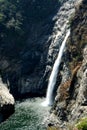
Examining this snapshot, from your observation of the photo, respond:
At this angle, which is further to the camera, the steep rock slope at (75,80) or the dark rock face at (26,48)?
the dark rock face at (26,48)

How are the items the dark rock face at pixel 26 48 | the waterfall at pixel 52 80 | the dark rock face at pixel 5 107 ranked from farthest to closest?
the dark rock face at pixel 26 48 → the waterfall at pixel 52 80 → the dark rock face at pixel 5 107

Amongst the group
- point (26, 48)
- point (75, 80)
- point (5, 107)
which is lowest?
point (5, 107)

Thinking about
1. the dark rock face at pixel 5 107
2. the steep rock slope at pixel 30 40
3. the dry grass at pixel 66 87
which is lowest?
the dark rock face at pixel 5 107

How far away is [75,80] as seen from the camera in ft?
220

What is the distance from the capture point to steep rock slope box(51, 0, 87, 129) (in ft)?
195

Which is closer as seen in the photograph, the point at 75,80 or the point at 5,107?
the point at 75,80

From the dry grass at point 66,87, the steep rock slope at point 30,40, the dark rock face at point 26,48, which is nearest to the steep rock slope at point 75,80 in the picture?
the dry grass at point 66,87

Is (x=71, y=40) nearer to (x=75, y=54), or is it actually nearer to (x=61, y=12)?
(x=75, y=54)

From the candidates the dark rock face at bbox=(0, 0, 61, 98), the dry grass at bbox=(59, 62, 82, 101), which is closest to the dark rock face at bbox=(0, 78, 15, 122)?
the dry grass at bbox=(59, 62, 82, 101)

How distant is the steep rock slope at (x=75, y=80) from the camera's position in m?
59.5

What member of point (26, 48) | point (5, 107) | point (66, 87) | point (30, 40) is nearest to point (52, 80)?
point (26, 48)

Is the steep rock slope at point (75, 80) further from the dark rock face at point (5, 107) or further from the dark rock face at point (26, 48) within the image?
the dark rock face at point (26, 48)

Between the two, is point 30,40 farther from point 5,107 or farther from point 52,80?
point 5,107

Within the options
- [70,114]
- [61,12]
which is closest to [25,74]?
[61,12]
